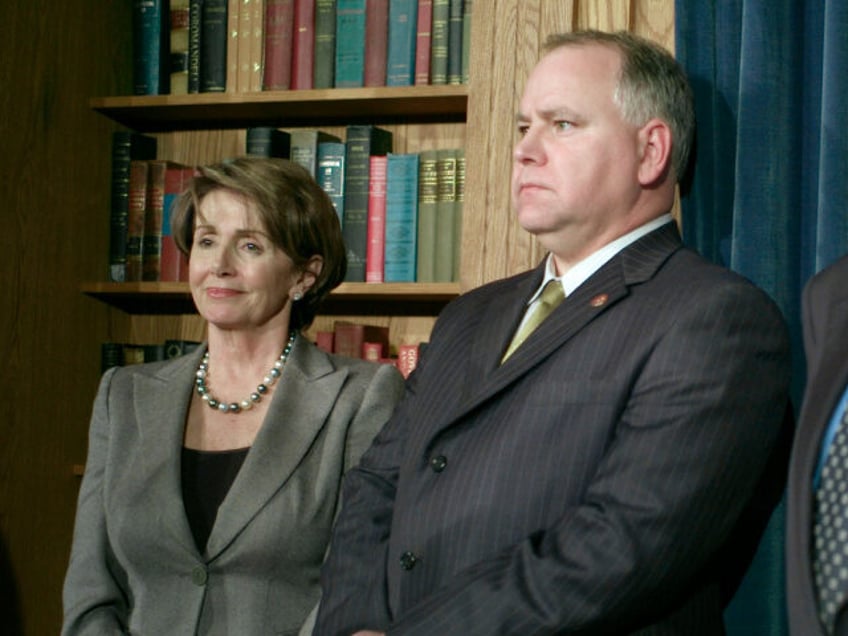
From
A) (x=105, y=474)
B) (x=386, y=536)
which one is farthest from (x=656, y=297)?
(x=105, y=474)

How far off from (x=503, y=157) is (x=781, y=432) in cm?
105

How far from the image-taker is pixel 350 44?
3051 mm

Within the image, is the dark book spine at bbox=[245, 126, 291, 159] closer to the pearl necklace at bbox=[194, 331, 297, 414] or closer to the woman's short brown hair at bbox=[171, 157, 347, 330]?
the woman's short brown hair at bbox=[171, 157, 347, 330]

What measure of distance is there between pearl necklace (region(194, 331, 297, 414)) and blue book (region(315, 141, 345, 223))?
686 mm

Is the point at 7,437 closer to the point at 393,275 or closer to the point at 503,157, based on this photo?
the point at 393,275

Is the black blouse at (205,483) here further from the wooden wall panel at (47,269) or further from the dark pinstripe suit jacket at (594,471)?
the wooden wall panel at (47,269)

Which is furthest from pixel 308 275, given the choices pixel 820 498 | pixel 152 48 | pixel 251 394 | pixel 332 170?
pixel 820 498

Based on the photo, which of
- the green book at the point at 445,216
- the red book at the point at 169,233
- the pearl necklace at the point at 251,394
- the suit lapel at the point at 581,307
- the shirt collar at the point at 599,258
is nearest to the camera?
the suit lapel at the point at 581,307

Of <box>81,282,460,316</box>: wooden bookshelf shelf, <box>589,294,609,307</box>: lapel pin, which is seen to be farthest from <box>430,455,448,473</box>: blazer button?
<box>81,282,460,316</box>: wooden bookshelf shelf

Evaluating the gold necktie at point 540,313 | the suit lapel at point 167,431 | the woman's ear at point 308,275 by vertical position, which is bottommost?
the suit lapel at point 167,431

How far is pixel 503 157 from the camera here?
2568mm

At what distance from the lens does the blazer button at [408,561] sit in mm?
1729

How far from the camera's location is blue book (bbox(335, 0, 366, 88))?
304cm

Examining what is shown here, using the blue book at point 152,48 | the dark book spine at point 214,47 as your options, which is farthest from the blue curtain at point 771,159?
the blue book at point 152,48
